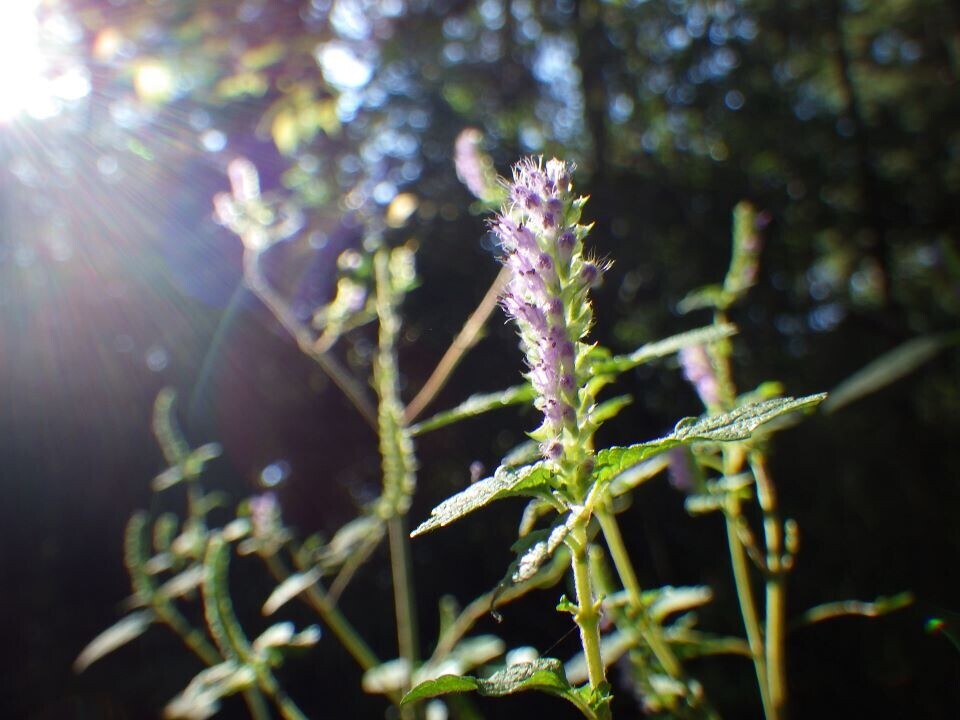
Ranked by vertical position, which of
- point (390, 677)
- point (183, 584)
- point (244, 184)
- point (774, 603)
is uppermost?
point (244, 184)

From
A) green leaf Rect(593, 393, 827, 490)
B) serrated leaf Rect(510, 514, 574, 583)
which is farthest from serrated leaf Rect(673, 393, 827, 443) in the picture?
serrated leaf Rect(510, 514, 574, 583)

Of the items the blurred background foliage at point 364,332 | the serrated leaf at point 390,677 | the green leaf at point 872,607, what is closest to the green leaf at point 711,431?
the green leaf at point 872,607

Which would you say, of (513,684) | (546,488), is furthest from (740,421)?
(513,684)

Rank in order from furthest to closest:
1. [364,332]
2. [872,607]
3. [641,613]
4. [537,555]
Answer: [364,332] → [872,607] → [641,613] → [537,555]

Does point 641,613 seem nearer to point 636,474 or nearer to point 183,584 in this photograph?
point 636,474

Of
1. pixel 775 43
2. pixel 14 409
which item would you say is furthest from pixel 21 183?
pixel 775 43

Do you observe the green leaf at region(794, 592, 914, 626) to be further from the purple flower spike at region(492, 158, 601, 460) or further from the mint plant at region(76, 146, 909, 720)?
the purple flower spike at region(492, 158, 601, 460)
